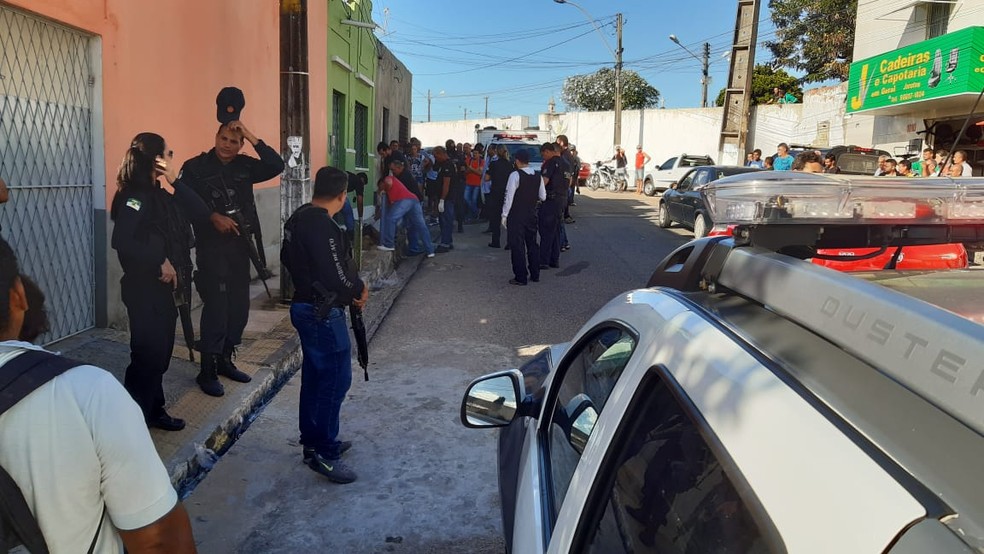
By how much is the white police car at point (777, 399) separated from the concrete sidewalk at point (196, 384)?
2.44 metres

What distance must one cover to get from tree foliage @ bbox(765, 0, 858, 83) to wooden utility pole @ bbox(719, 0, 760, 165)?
37.0 ft

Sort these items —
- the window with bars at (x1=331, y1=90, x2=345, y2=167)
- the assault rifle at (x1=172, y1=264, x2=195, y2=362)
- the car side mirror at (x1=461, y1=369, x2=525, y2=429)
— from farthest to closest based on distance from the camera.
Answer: the window with bars at (x1=331, y1=90, x2=345, y2=167) → the assault rifle at (x1=172, y1=264, x2=195, y2=362) → the car side mirror at (x1=461, y1=369, x2=525, y2=429)

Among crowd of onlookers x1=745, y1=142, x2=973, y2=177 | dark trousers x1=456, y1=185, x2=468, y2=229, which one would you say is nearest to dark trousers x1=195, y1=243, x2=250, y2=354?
crowd of onlookers x1=745, y1=142, x2=973, y2=177

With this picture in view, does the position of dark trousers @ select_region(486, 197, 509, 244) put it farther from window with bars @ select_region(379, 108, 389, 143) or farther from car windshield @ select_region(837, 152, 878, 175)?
car windshield @ select_region(837, 152, 878, 175)

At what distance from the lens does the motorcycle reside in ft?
95.1

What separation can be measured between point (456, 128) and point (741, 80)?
111 ft

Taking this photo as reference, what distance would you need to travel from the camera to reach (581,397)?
2049 mm

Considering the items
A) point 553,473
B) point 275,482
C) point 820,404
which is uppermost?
point 820,404

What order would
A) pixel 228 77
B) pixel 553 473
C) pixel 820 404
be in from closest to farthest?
pixel 820 404 < pixel 553 473 < pixel 228 77

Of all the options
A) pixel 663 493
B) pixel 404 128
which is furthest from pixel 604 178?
pixel 663 493

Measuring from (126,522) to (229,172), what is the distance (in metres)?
3.76

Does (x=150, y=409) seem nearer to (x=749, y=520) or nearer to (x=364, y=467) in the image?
(x=364, y=467)

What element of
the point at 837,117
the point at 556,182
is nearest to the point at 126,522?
the point at 556,182

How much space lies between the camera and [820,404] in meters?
1.01
